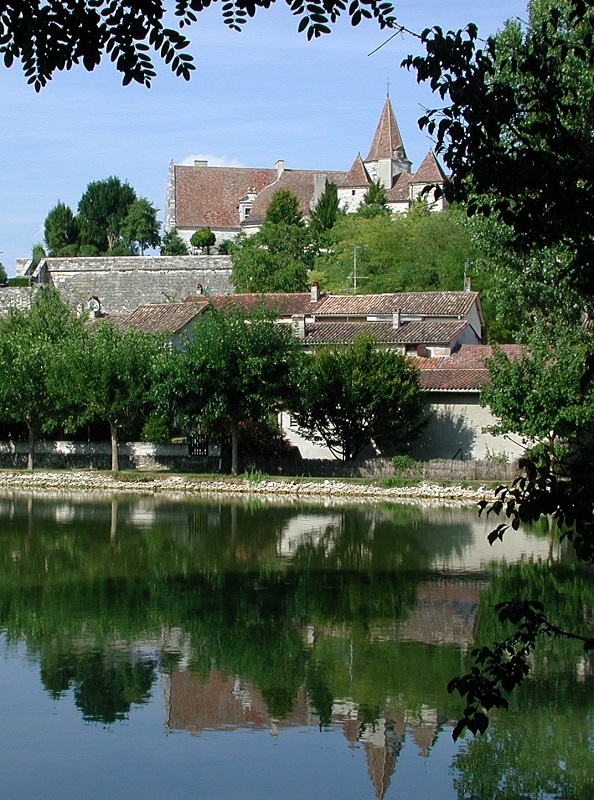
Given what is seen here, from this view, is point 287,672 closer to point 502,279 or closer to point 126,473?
point 502,279

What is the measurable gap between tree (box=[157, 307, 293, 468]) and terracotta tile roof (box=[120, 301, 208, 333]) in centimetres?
799

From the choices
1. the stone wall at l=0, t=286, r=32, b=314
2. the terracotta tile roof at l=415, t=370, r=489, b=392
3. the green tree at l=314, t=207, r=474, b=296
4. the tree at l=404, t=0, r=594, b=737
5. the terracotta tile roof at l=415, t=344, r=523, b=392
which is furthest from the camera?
the stone wall at l=0, t=286, r=32, b=314

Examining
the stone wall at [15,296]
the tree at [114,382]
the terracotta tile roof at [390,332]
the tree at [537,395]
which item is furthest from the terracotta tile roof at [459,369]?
the stone wall at [15,296]

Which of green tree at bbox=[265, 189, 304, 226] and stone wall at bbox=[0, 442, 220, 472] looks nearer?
stone wall at bbox=[0, 442, 220, 472]

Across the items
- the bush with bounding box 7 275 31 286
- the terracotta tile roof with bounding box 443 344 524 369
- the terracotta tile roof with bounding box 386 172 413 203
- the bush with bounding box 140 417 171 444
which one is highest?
the terracotta tile roof with bounding box 386 172 413 203

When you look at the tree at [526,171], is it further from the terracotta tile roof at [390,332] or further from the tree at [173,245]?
the tree at [173,245]

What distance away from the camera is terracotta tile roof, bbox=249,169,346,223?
314 ft

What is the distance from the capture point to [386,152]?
98.2 metres

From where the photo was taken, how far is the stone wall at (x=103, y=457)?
36625mm

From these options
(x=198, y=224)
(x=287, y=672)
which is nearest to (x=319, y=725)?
(x=287, y=672)

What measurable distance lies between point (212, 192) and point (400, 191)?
56.7ft

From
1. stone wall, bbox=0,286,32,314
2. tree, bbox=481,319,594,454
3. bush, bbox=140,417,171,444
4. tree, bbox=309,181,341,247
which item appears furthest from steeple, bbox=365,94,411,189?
tree, bbox=481,319,594,454

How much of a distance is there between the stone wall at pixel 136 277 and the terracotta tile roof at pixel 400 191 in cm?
2518

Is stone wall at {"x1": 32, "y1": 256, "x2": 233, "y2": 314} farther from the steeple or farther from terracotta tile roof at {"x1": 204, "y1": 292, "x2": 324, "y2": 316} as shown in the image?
the steeple
